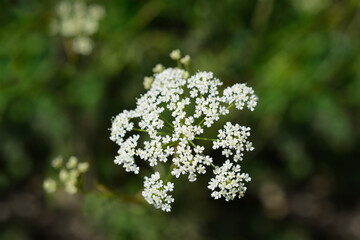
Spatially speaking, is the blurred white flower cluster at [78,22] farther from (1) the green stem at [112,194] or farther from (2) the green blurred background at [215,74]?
(1) the green stem at [112,194]

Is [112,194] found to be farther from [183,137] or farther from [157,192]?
[183,137]

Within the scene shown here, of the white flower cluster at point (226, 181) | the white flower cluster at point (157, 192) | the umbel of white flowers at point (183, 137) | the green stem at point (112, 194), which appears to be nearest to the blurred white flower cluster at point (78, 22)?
the umbel of white flowers at point (183, 137)

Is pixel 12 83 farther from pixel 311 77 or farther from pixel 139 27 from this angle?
pixel 311 77

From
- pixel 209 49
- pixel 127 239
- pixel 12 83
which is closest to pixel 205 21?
pixel 209 49

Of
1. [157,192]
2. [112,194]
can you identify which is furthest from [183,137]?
[112,194]

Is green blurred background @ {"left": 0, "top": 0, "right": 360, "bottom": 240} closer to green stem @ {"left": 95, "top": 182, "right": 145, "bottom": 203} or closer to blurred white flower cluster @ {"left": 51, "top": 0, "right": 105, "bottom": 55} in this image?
blurred white flower cluster @ {"left": 51, "top": 0, "right": 105, "bottom": 55}

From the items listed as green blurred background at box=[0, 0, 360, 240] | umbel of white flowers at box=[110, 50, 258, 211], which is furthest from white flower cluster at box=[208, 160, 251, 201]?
green blurred background at box=[0, 0, 360, 240]

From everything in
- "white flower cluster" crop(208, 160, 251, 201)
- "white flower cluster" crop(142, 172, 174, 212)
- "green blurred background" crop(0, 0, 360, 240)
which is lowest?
"white flower cluster" crop(142, 172, 174, 212)
